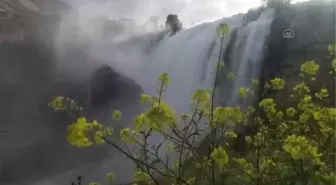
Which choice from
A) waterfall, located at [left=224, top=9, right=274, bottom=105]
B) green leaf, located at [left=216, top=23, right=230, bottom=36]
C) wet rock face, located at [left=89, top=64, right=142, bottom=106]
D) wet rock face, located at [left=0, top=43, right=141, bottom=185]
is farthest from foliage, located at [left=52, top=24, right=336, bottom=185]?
wet rock face, located at [left=89, top=64, right=142, bottom=106]

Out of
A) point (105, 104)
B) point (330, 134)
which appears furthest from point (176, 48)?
point (330, 134)

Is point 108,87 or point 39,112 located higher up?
point 108,87

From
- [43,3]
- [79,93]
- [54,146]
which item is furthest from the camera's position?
[43,3]

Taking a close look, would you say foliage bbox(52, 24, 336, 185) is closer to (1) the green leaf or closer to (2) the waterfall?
(1) the green leaf

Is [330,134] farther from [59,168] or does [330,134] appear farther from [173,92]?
[173,92]

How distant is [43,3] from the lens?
257ft

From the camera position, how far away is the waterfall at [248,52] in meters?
15.2

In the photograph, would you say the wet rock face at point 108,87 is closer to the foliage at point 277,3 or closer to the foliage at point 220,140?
the foliage at point 277,3

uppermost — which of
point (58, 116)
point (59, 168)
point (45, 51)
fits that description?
point (45, 51)

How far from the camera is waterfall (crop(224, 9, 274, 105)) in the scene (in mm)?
15211

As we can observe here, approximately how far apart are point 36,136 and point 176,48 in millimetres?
6880

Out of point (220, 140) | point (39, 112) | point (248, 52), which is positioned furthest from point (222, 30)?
point (39, 112)

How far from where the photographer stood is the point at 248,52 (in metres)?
15.6

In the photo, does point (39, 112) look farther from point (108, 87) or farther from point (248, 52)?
point (248, 52)
